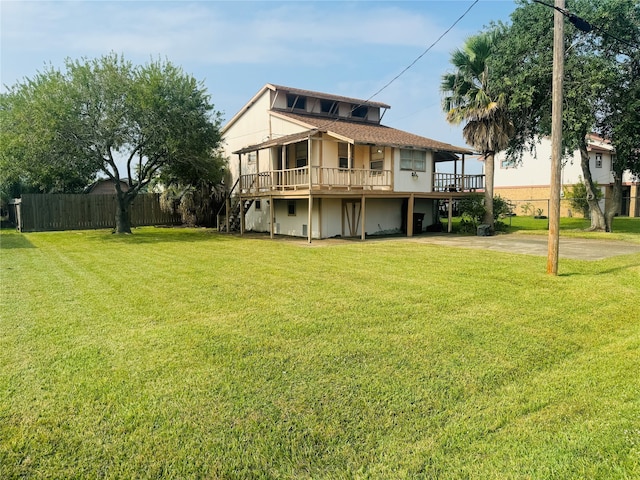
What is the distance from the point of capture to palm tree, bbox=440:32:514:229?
1877 cm

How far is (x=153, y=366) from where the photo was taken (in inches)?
165

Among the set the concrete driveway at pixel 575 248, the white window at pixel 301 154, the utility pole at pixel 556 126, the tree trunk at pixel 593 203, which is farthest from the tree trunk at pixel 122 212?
the tree trunk at pixel 593 203

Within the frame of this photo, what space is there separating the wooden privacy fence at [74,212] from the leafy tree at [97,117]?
5134mm

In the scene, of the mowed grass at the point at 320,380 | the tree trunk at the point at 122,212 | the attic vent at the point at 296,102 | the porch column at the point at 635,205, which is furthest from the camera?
the porch column at the point at 635,205

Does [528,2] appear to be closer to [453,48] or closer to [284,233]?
[453,48]

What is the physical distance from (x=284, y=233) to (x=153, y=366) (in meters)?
16.2

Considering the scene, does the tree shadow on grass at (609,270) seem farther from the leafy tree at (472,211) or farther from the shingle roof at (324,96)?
the shingle roof at (324,96)

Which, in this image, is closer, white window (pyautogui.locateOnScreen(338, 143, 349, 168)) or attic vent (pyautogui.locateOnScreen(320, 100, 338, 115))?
white window (pyautogui.locateOnScreen(338, 143, 349, 168))

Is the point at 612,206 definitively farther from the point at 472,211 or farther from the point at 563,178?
the point at 563,178

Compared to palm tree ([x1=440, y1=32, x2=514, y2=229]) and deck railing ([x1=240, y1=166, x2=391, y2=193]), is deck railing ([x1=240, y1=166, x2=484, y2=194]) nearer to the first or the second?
deck railing ([x1=240, y1=166, x2=391, y2=193])

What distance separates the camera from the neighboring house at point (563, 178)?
110 feet

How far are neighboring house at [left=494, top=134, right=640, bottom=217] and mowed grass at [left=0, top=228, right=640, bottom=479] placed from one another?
29746mm

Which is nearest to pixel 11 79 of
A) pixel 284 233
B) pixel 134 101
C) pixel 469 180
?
pixel 134 101

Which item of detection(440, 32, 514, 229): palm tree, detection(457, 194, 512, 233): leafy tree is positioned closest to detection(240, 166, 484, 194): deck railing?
detection(457, 194, 512, 233): leafy tree
